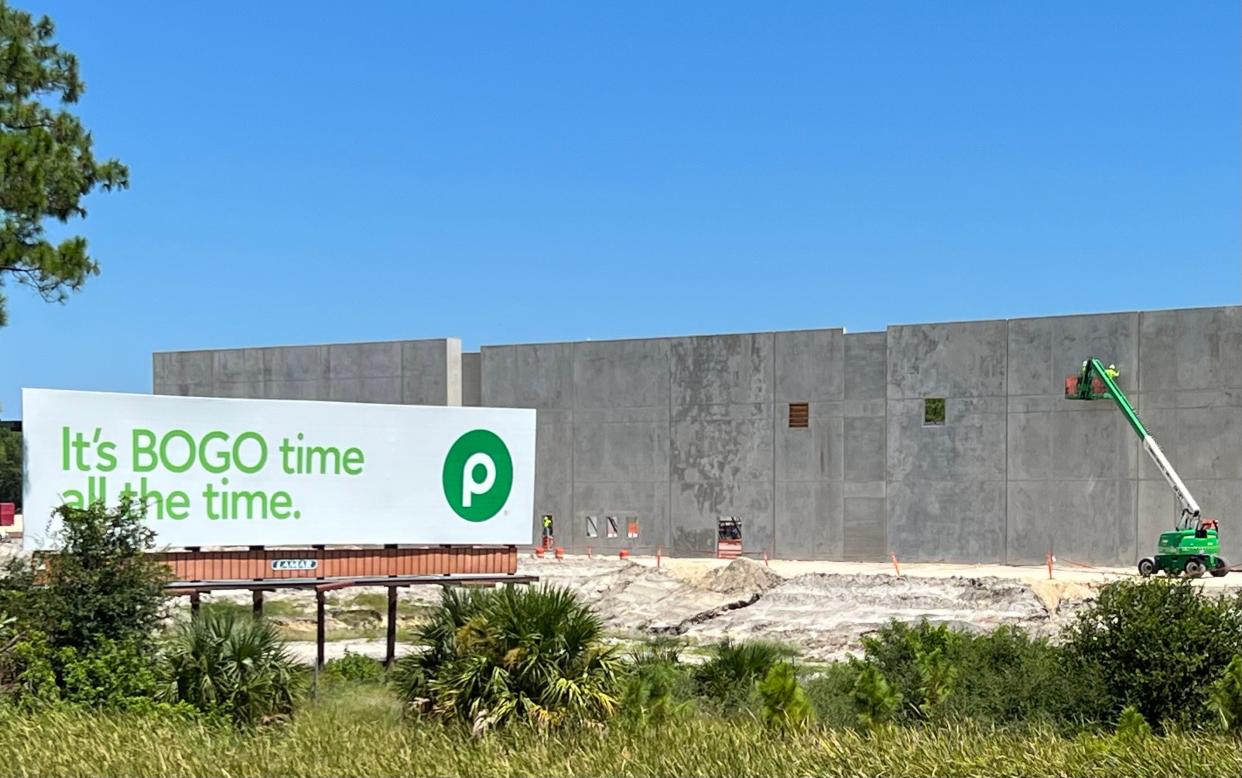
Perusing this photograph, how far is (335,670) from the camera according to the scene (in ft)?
96.8

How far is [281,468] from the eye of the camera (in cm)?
2733

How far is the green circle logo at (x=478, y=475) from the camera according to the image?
29484 mm

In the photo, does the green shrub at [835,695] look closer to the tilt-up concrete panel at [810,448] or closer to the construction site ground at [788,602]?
the construction site ground at [788,602]

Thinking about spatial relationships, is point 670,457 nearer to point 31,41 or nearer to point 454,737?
point 31,41

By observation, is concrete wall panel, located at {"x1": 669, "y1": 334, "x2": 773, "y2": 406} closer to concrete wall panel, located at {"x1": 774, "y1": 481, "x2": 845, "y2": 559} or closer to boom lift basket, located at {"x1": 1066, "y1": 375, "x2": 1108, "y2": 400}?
concrete wall panel, located at {"x1": 774, "y1": 481, "x2": 845, "y2": 559}

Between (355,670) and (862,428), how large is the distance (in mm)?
30873

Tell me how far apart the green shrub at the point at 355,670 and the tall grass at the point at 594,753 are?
11.8m

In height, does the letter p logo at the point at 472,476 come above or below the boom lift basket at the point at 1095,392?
below

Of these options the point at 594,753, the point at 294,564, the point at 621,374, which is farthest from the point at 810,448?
the point at 594,753

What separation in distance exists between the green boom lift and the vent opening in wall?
1147cm

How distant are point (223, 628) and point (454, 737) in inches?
206

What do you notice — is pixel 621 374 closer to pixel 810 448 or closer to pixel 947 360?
pixel 810 448

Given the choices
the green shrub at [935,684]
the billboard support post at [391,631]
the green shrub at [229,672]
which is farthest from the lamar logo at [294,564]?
the green shrub at [935,684]

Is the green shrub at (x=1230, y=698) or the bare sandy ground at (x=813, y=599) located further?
the bare sandy ground at (x=813, y=599)
